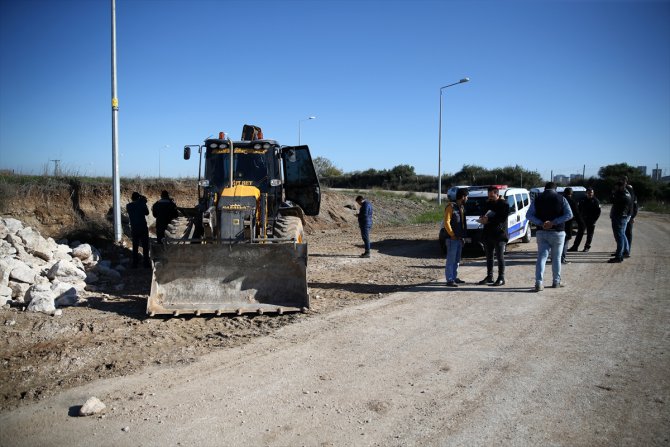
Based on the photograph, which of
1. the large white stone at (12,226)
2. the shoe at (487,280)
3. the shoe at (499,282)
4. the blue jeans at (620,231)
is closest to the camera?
the shoe at (499,282)

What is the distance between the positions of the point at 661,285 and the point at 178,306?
843 centimetres

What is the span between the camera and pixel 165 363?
5.05m

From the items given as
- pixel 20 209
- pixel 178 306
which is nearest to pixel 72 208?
pixel 20 209

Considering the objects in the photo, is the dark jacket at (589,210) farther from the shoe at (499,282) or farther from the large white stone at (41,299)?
the large white stone at (41,299)

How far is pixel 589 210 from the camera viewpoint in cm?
1249

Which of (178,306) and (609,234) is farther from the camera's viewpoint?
(609,234)

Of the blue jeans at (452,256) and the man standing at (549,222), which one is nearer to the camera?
the man standing at (549,222)

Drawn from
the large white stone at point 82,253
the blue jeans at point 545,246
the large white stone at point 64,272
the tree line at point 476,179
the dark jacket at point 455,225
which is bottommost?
the large white stone at point 64,272

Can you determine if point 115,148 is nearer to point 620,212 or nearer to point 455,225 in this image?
point 455,225

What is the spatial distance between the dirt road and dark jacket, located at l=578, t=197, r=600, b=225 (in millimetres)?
5794

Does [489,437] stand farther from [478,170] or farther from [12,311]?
[478,170]

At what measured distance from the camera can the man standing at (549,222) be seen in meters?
7.93

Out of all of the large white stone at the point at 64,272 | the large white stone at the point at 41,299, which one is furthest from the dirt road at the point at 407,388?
the large white stone at the point at 64,272

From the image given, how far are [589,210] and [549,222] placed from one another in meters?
5.58
